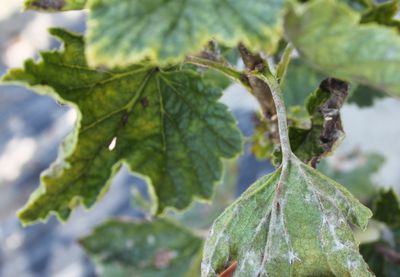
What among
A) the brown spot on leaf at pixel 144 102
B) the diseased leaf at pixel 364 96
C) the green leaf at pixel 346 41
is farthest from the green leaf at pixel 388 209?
the green leaf at pixel 346 41

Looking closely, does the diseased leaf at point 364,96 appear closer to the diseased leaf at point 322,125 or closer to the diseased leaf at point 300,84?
the diseased leaf at point 300,84

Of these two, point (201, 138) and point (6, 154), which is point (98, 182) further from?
point (6, 154)

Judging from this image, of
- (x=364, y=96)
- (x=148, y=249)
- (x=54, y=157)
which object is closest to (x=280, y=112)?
(x=364, y=96)

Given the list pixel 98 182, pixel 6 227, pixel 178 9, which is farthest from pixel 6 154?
pixel 178 9

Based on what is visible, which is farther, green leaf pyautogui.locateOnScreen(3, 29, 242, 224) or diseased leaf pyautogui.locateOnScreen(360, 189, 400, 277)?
diseased leaf pyautogui.locateOnScreen(360, 189, 400, 277)

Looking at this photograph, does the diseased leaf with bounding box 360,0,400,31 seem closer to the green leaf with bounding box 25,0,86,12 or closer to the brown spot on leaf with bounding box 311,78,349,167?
the brown spot on leaf with bounding box 311,78,349,167

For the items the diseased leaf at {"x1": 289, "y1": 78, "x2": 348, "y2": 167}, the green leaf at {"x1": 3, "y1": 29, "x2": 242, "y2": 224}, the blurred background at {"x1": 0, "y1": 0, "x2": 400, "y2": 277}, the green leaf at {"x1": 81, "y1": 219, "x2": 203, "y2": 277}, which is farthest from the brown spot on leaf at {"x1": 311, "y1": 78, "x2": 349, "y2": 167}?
the blurred background at {"x1": 0, "y1": 0, "x2": 400, "y2": 277}
